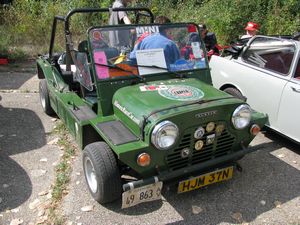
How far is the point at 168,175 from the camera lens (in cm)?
320

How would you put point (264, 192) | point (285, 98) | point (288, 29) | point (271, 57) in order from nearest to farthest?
point (264, 192) < point (285, 98) < point (271, 57) < point (288, 29)

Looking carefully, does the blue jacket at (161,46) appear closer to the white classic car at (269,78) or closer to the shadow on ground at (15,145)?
the white classic car at (269,78)

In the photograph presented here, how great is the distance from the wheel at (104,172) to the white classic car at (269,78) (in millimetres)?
1927

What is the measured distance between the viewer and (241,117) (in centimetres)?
344

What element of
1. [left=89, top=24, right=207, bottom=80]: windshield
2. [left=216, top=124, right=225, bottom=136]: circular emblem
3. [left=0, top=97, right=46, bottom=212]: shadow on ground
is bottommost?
[left=0, top=97, right=46, bottom=212]: shadow on ground

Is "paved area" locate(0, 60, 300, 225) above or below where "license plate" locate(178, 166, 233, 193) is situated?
below

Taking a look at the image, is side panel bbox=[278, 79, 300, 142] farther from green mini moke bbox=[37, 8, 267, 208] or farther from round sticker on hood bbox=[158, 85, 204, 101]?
round sticker on hood bbox=[158, 85, 204, 101]

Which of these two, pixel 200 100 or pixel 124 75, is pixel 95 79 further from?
pixel 200 100

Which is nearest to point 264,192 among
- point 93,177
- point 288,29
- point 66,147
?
point 93,177

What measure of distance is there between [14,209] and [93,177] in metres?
0.83

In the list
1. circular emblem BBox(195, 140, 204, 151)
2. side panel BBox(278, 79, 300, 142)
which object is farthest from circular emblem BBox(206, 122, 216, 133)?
side panel BBox(278, 79, 300, 142)

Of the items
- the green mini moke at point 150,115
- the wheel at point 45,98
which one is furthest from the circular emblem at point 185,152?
the wheel at point 45,98

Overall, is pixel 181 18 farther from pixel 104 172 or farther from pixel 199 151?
pixel 104 172

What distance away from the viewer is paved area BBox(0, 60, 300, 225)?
343 cm
